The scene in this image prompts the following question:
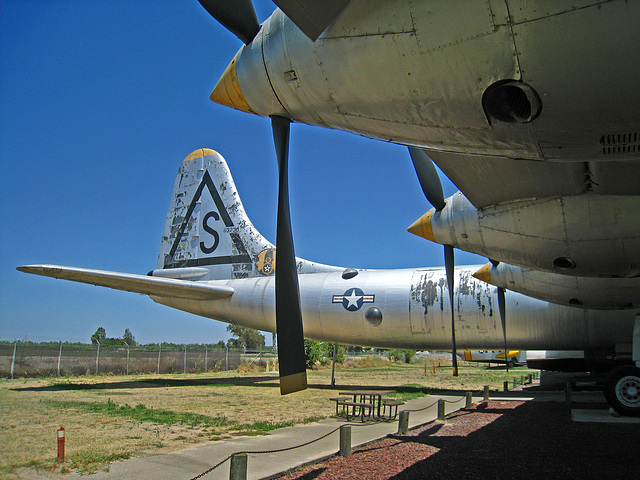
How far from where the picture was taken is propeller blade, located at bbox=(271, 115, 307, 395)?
4.77 metres

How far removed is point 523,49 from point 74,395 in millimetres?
16426

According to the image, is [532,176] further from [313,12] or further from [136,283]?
[136,283]

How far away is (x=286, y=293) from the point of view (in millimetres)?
5148

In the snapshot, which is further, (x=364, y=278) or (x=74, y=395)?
(x=364, y=278)

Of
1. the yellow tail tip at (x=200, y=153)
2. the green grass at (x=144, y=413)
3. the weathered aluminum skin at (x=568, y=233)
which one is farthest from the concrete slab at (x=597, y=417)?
the yellow tail tip at (x=200, y=153)

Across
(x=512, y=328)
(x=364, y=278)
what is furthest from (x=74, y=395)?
(x=512, y=328)

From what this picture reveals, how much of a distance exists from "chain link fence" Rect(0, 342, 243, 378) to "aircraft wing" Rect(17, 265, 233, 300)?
29.3ft

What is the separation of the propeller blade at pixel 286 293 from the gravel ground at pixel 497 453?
2.24 m

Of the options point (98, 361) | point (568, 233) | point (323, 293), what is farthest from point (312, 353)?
point (568, 233)

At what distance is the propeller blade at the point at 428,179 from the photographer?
9.20 m

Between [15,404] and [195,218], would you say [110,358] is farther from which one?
[15,404]

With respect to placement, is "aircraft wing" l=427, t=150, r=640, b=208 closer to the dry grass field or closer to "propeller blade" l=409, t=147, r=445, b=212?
"propeller blade" l=409, t=147, r=445, b=212

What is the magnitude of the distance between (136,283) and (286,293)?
45.4 ft

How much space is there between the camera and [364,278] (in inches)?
770
